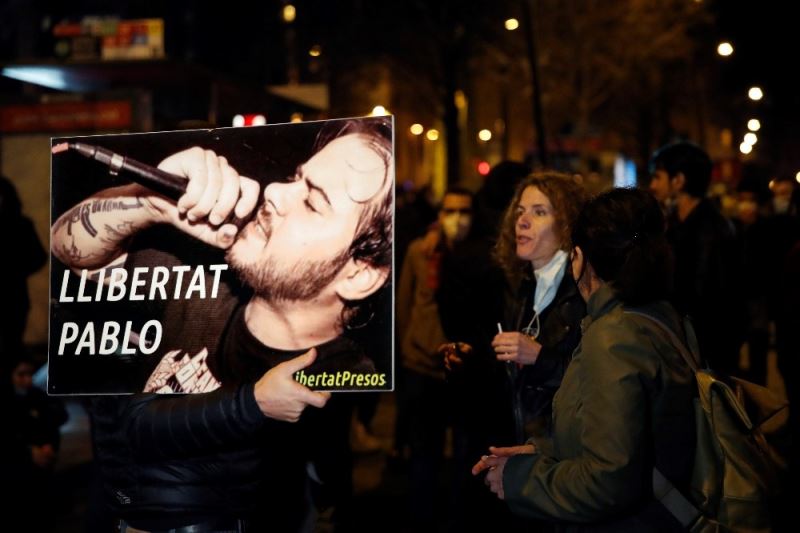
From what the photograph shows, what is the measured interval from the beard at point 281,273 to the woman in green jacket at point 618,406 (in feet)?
2.37

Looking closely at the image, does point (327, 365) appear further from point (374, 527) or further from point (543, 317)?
point (374, 527)

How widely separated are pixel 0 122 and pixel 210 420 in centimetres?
1078

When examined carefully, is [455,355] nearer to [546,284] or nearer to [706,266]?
[546,284]

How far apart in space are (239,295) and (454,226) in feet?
16.4

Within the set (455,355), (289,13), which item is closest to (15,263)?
(455,355)

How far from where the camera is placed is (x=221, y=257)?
116 inches

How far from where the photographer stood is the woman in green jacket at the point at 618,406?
106 inches

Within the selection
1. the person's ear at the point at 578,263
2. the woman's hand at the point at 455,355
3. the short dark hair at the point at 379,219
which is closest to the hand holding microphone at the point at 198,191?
the short dark hair at the point at 379,219

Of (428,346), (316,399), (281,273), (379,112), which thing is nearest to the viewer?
(316,399)

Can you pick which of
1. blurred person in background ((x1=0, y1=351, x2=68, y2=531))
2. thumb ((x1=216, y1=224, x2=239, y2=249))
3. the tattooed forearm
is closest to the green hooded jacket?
thumb ((x1=216, y1=224, x2=239, y2=249))

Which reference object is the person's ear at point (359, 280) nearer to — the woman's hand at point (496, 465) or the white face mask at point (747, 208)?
the woman's hand at point (496, 465)

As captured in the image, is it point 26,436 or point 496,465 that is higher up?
point 496,465

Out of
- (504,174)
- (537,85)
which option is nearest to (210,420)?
(504,174)

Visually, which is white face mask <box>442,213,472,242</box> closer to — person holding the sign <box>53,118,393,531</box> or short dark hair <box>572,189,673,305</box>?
short dark hair <box>572,189,673,305</box>
